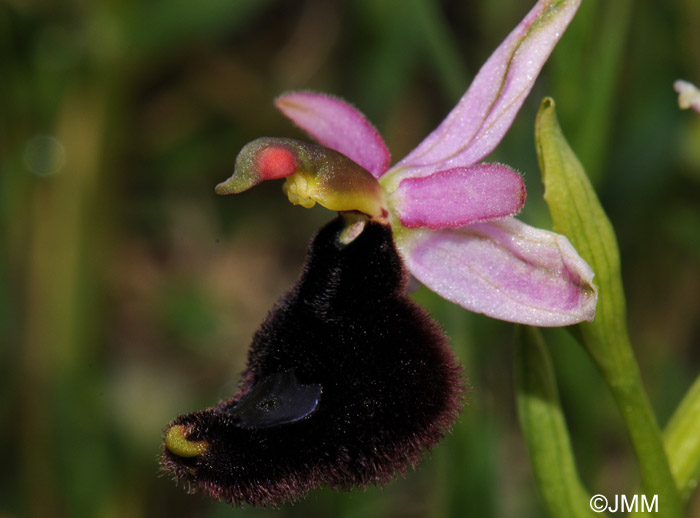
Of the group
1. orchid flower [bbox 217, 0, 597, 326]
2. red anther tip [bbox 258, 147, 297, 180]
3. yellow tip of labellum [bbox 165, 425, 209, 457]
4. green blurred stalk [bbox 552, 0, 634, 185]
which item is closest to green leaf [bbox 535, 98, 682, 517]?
orchid flower [bbox 217, 0, 597, 326]

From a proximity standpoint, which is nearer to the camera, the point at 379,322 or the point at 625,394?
the point at 379,322

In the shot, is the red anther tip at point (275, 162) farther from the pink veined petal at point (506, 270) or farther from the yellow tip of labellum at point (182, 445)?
the yellow tip of labellum at point (182, 445)

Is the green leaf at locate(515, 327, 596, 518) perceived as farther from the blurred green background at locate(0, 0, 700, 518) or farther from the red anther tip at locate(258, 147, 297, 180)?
the blurred green background at locate(0, 0, 700, 518)

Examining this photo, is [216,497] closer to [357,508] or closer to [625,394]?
[625,394]

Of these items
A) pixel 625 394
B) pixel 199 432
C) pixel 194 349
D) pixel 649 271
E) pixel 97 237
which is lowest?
pixel 194 349

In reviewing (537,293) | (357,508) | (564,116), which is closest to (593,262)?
(537,293)

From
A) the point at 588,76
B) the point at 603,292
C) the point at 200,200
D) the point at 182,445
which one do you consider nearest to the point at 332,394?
the point at 182,445

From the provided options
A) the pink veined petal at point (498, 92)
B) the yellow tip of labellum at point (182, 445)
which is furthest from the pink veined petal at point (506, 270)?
the yellow tip of labellum at point (182, 445)

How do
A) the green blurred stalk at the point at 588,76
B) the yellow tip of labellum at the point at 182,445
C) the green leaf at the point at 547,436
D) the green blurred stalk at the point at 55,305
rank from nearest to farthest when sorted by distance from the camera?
the yellow tip of labellum at the point at 182,445
the green leaf at the point at 547,436
the green blurred stalk at the point at 588,76
the green blurred stalk at the point at 55,305
